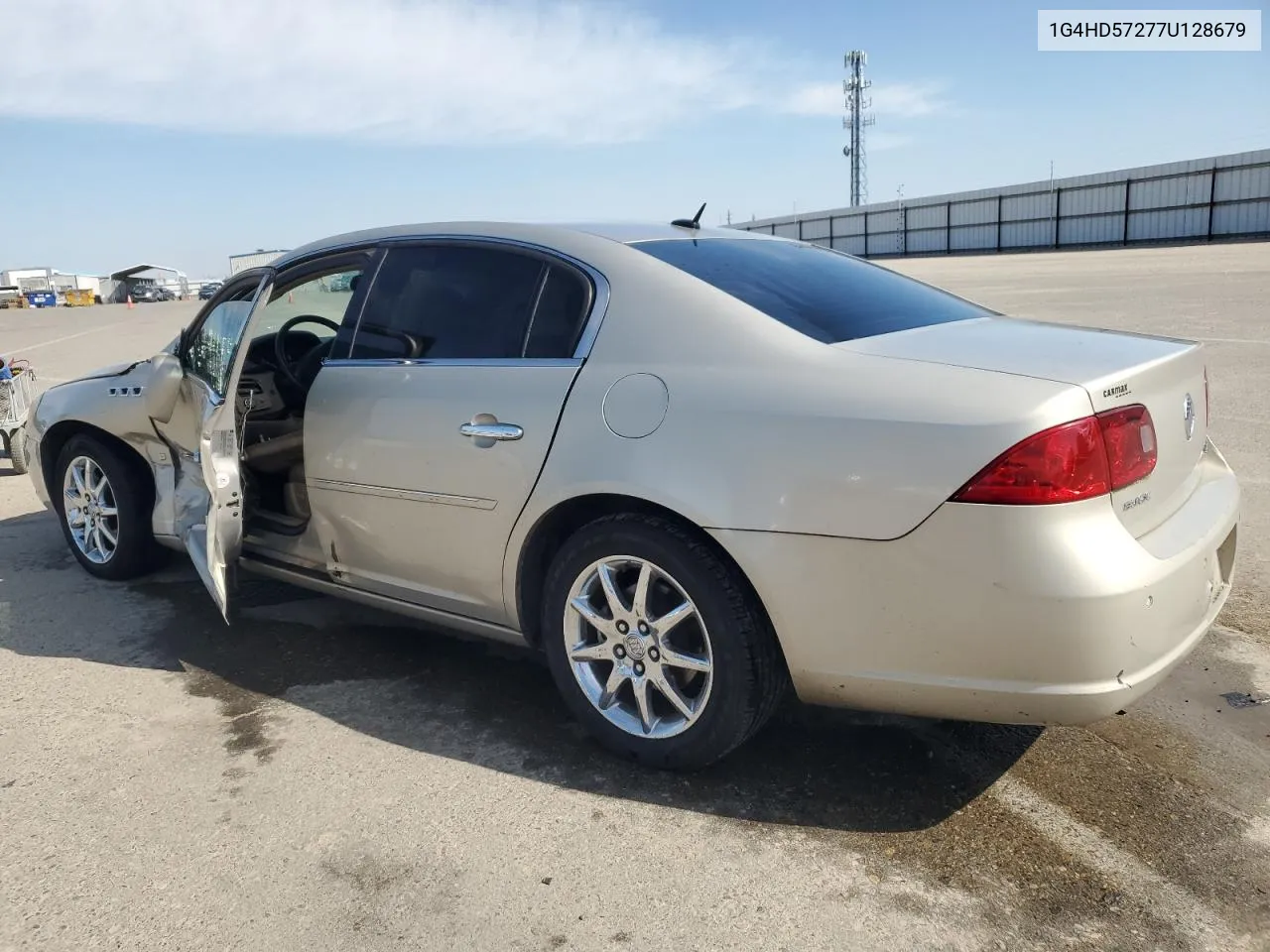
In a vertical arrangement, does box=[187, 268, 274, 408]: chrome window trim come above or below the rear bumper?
above

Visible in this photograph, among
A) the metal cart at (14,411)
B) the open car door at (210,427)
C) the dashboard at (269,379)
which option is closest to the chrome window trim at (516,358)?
the open car door at (210,427)

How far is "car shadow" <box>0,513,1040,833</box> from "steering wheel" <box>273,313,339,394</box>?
1.03 metres

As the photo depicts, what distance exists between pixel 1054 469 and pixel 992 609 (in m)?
0.35

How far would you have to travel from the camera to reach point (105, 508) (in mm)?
4887

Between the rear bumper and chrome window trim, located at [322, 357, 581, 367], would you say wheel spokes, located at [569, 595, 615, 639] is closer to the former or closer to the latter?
the rear bumper

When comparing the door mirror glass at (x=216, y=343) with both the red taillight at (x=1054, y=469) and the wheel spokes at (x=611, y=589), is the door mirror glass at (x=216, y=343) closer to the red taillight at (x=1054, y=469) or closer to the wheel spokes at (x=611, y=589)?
the wheel spokes at (x=611, y=589)

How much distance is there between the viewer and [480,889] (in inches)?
98.4

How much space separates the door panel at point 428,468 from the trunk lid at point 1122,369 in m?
1.04

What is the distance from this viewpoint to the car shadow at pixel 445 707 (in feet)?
9.52

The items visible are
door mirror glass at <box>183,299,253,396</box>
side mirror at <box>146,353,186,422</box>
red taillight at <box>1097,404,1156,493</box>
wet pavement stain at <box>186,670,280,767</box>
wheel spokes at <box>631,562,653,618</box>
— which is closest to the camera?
red taillight at <box>1097,404,1156,493</box>

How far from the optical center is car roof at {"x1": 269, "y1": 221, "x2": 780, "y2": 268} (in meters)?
3.41

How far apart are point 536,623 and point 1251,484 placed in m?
4.42

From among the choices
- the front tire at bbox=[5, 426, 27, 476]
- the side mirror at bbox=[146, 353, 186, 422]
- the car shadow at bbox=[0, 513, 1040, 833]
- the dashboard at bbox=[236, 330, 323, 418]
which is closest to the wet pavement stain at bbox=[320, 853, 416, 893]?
the car shadow at bbox=[0, 513, 1040, 833]

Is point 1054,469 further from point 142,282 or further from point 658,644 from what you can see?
point 142,282
